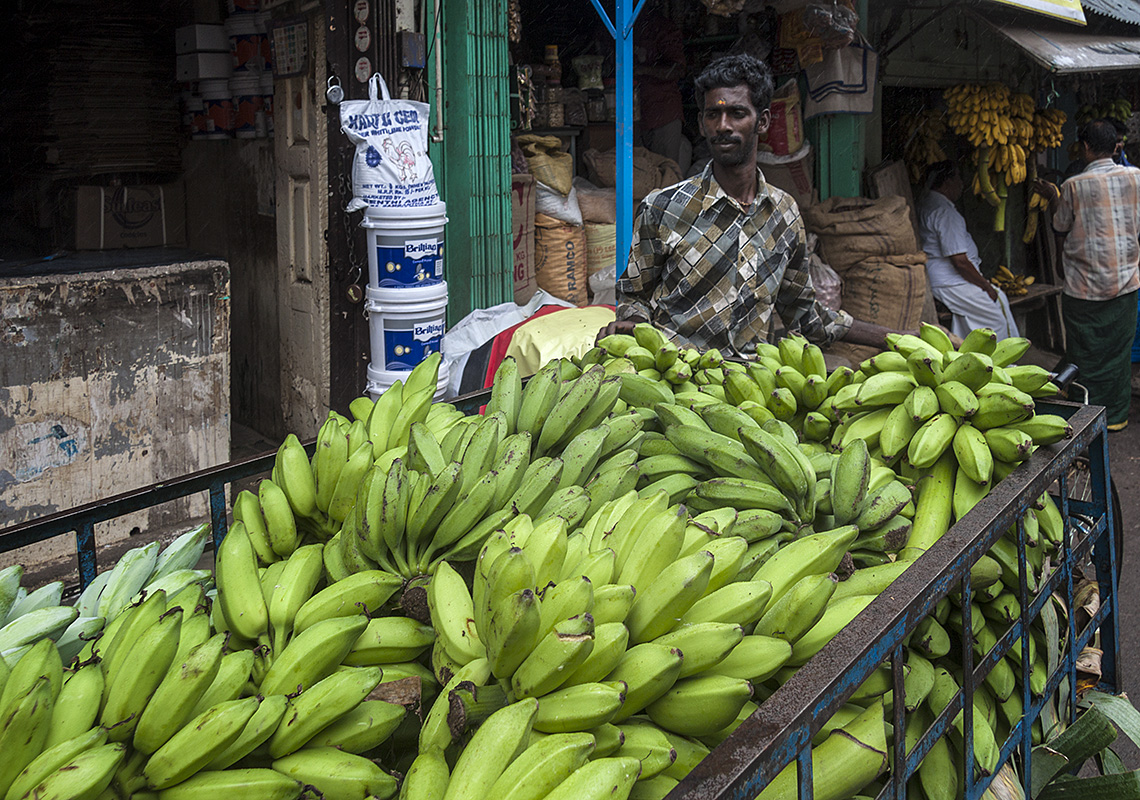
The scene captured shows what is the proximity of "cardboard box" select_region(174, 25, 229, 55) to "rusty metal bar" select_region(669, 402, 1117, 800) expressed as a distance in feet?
16.8

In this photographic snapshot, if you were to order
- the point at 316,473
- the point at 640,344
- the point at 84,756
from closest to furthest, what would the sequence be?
the point at 84,756 → the point at 316,473 → the point at 640,344

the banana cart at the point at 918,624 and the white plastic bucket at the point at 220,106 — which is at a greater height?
the white plastic bucket at the point at 220,106

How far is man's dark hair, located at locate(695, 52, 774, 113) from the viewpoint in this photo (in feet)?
9.98

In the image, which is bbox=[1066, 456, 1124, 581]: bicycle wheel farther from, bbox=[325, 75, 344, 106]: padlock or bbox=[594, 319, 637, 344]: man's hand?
bbox=[325, 75, 344, 106]: padlock

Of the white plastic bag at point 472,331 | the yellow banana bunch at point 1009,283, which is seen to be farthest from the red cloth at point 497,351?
the yellow banana bunch at point 1009,283

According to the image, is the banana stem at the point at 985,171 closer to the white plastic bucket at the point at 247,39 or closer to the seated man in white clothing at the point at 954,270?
the seated man in white clothing at the point at 954,270

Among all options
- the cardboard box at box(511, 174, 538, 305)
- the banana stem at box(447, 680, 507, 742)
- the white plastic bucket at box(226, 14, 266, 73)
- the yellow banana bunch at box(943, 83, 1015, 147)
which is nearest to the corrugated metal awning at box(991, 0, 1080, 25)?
the yellow banana bunch at box(943, 83, 1015, 147)

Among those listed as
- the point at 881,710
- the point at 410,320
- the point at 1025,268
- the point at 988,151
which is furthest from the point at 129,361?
the point at 1025,268

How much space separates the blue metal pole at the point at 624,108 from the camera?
423 cm

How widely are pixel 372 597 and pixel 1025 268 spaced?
991cm

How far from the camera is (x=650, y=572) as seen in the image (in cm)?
130

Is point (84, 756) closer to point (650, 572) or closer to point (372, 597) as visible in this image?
point (372, 597)

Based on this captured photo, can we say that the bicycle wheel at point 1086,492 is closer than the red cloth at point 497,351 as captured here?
Yes

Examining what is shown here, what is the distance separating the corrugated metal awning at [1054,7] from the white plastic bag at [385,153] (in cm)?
356
